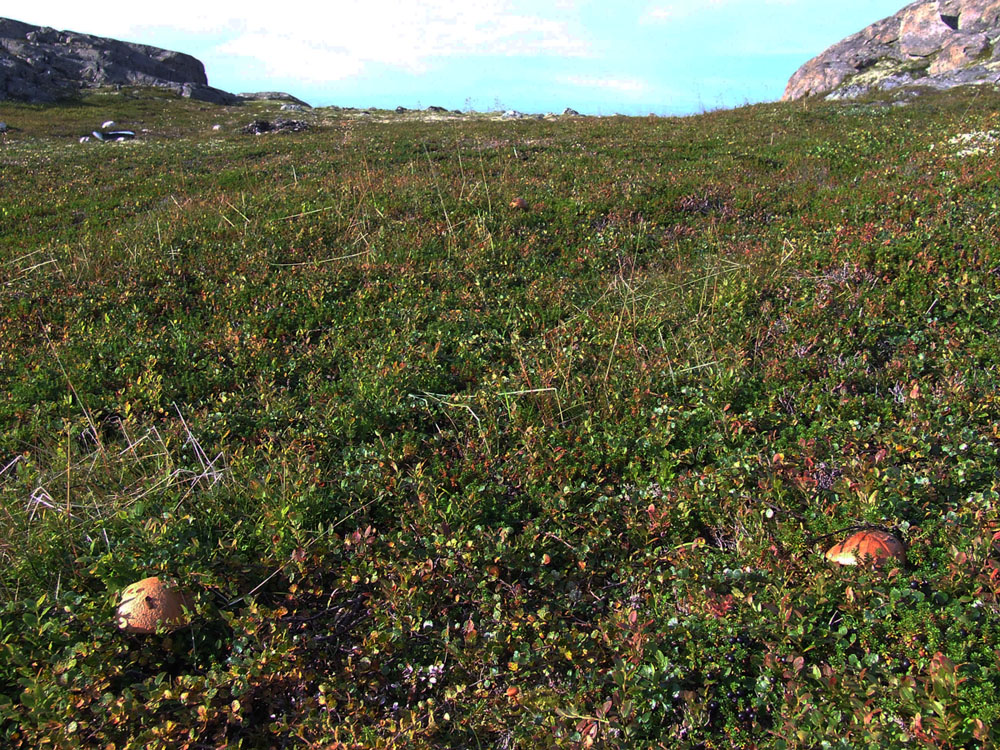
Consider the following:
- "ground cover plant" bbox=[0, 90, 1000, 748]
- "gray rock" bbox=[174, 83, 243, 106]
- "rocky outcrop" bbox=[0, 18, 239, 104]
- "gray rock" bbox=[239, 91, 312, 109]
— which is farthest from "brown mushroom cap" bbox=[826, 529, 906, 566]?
"gray rock" bbox=[239, 91, 312, 109]

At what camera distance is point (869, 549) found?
378 centimetres

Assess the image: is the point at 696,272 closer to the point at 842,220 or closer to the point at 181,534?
the point at 842,220

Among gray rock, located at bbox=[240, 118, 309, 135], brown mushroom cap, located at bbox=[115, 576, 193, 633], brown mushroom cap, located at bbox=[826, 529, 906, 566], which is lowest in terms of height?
brown mushroom cap, located at bbox=[115, 576, 193, 633]

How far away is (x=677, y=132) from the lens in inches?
854

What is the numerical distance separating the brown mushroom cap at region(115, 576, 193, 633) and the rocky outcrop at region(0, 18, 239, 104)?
207 feet

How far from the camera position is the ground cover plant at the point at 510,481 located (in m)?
3.26

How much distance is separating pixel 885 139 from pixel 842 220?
361 inches

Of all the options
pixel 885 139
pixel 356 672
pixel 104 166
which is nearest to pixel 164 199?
pixel 104 166

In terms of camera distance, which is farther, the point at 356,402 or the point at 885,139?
the point at 885,139

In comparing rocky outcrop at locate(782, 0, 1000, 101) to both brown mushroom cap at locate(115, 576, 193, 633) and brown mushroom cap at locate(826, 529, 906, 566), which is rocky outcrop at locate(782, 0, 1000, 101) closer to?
brown mushroom cap at locate(826, 529, 906, 566)

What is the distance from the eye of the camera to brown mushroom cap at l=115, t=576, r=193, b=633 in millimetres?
3604

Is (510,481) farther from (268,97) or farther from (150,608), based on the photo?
(268,97)

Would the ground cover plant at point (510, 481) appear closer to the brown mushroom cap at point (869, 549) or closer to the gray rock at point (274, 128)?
the brown mushroom cap at point (869, 549)

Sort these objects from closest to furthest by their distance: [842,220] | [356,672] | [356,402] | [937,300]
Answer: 1. [356,672]
2. [356,402]
3. [937,300]
4. [842,220]
